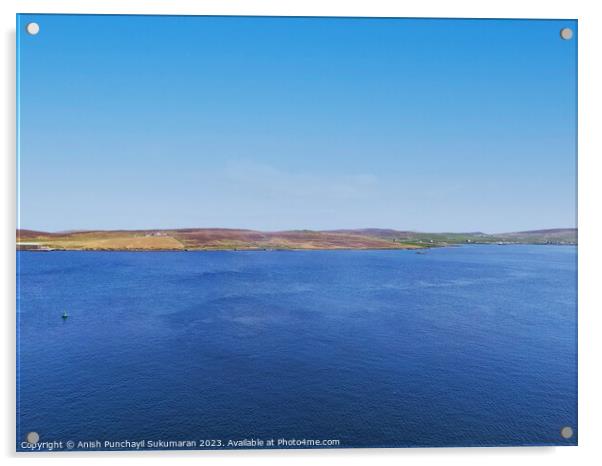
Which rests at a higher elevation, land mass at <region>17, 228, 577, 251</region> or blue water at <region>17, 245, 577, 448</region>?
land mass at <region>17, 228, 577, 251</region>

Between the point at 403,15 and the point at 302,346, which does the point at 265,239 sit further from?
the point at 403,15

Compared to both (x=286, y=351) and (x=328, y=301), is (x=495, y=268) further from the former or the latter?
(x=286, y=351)

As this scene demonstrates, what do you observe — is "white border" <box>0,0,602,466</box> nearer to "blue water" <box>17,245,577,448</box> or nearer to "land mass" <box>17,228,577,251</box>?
"blue water" <box>17,245,577,448</box>

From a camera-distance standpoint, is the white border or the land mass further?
the land mass

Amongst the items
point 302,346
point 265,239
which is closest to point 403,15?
point 265,239

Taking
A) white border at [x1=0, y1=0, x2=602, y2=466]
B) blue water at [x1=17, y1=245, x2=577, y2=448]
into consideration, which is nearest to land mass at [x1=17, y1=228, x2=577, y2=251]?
blue water at [x1=17, y1=245, x2=577, y2=448]

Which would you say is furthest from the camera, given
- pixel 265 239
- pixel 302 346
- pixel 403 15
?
pixel 302 346

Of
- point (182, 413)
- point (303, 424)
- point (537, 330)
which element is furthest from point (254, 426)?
point (537, 330)

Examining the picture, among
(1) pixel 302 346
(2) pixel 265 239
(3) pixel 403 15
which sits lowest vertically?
(1) pixel 302 346
